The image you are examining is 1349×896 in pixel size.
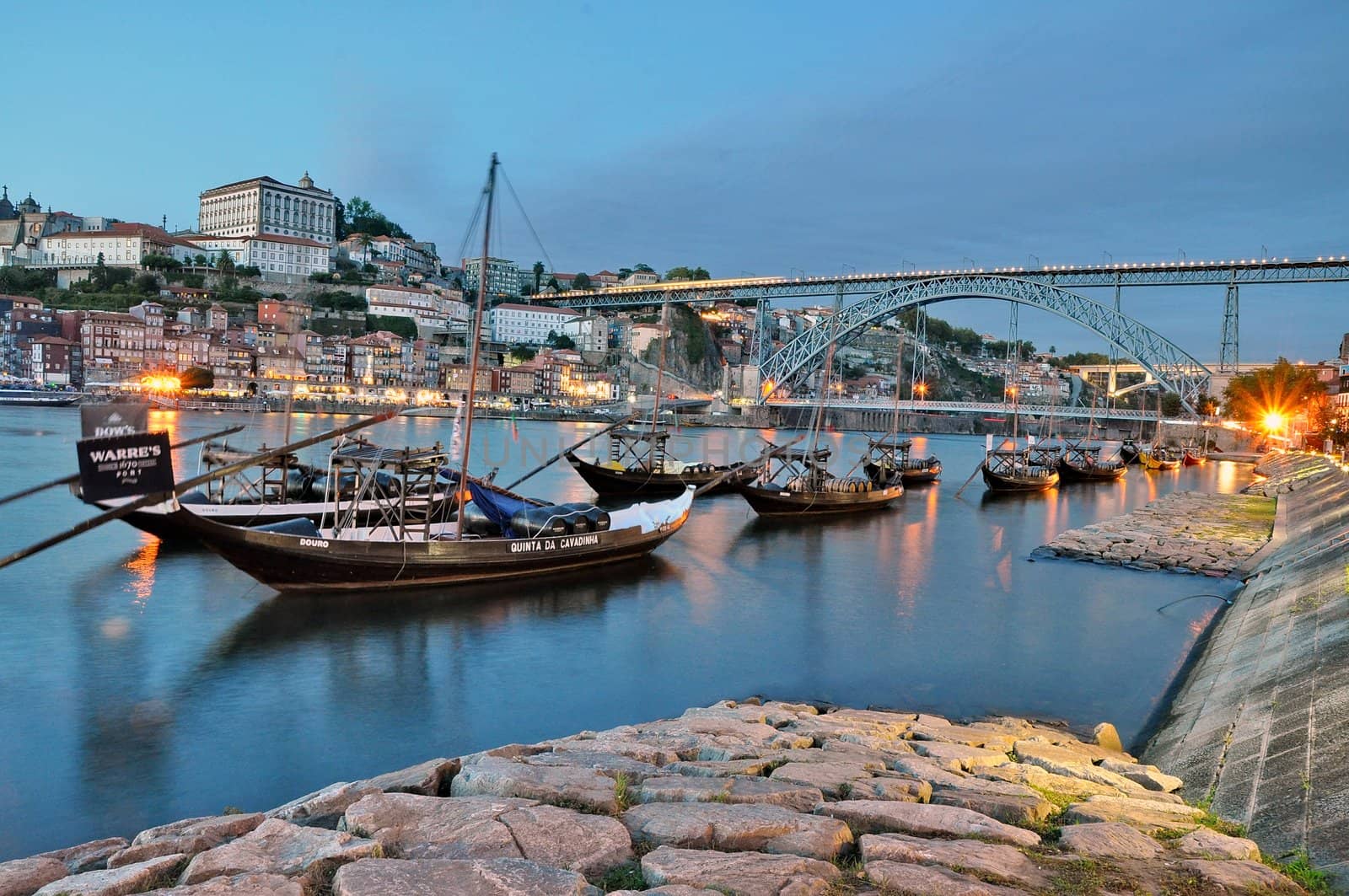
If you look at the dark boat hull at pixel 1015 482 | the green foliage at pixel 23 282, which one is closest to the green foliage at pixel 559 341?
the green foliage at pixel 23 282

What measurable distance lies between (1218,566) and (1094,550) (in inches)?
113

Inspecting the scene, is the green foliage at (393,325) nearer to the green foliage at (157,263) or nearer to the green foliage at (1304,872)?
the green foliage at (157,263)

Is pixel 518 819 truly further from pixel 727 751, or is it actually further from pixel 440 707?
pixel 440 707

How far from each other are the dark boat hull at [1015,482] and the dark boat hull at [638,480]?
485 inches

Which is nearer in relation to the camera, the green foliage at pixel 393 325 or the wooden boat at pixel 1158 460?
the wooden boat at pixel 1158 460

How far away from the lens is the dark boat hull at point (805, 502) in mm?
25266

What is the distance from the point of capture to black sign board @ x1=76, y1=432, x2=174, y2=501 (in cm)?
998

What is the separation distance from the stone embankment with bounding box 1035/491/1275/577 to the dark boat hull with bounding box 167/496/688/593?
37.8 feet

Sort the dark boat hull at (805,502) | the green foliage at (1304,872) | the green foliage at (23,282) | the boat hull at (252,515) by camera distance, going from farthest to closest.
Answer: the green foliage at (23,282)
the dark boat hull at (805,502)
the boat hull at (252,515)
the green foliage at (1304,872)

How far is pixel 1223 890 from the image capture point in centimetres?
387


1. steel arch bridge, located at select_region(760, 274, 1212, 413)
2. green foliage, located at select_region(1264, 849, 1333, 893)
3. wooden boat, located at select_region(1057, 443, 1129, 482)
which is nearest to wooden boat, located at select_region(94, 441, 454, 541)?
green foliage, located at select_region(1264, 849, 1333, 893)

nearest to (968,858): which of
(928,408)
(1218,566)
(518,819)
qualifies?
(518,819)

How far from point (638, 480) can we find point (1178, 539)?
15216 millimetres

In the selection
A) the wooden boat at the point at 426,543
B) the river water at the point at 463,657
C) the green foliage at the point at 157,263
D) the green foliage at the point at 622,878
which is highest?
the green foliage at the point at 157,263
